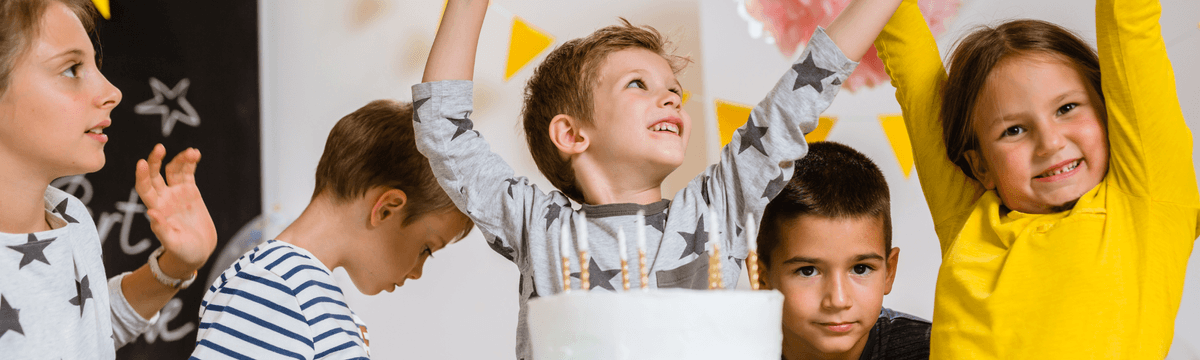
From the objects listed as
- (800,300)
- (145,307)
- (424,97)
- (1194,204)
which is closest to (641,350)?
(424,97)

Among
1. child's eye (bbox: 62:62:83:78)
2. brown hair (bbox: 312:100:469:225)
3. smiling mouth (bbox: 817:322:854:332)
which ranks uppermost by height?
child's eye (bbox: 62:62:83:78)

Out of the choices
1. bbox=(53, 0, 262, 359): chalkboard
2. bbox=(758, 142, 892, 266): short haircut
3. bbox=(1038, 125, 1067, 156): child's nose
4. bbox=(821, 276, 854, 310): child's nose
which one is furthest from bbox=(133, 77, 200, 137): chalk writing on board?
bbox=(1038, 125, 1067, 156): child's nose

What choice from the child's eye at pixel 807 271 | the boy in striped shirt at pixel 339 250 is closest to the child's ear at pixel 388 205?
the boy in striped shirt at pixel 339 250

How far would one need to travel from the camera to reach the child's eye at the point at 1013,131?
1.04 metres

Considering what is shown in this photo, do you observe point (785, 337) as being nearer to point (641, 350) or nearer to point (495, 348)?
point (641, 350)

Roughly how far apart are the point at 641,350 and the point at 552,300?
0.09 m

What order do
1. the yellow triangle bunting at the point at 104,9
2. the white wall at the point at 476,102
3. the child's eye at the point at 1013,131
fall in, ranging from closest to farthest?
the child's eye at the point at 1013,131, the yellow triangle bunting at the point at 104,9, the white wall at the point at 476,102

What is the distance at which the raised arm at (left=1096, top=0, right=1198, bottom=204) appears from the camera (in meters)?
0.96

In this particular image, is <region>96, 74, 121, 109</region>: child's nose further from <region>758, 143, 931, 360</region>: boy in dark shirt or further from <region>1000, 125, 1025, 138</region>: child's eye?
<region>1000, 125, 1025, 138</region>: child's eye

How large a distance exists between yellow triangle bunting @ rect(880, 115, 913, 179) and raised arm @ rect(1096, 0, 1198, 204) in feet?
2.54

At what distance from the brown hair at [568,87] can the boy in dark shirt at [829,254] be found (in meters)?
0.28

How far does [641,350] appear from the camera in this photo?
67 cm

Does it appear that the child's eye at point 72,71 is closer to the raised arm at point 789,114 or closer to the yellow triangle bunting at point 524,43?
the raised arm at point 789,114

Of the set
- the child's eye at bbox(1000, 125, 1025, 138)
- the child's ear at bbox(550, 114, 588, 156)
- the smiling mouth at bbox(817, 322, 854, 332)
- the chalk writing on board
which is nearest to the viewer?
the child's eye at bbox(1000, 125, 1025, 138)
